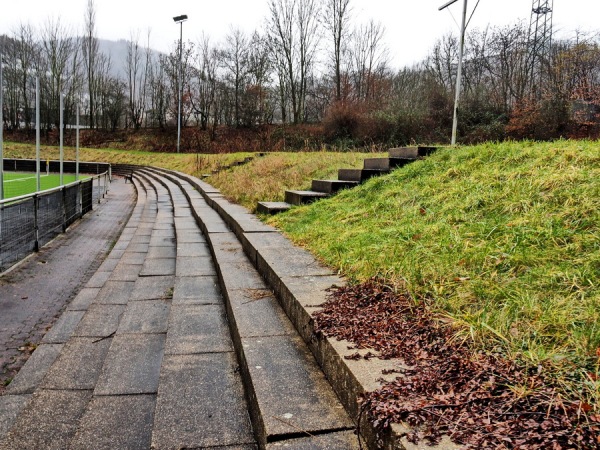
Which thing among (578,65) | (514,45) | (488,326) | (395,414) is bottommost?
(395,414)

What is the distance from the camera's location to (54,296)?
5148 mm

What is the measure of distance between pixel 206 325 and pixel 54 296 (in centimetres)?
284

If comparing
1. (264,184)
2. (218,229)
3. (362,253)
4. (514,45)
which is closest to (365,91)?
(514,45)

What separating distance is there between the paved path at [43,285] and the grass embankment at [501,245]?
98.8 inches

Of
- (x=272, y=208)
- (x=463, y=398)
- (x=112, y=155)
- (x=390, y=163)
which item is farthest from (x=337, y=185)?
(x=112, y=155)

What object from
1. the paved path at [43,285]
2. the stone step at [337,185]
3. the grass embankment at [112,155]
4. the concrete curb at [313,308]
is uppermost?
the grass embankment at [112,155]

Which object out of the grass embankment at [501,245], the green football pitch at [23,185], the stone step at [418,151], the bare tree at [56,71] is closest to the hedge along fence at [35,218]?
the grass embankment at [501,245]

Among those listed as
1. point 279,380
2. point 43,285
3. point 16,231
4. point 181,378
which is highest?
point 16,231

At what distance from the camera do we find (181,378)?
2.44 metres

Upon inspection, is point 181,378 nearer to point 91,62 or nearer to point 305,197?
point 305,197

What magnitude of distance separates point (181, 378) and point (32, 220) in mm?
6052

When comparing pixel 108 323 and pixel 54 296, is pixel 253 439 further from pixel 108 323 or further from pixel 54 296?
pixel 54 296

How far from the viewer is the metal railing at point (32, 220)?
19.9 ft

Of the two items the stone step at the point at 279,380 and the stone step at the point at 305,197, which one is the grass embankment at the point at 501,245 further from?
the stone step at the point at 305,197
